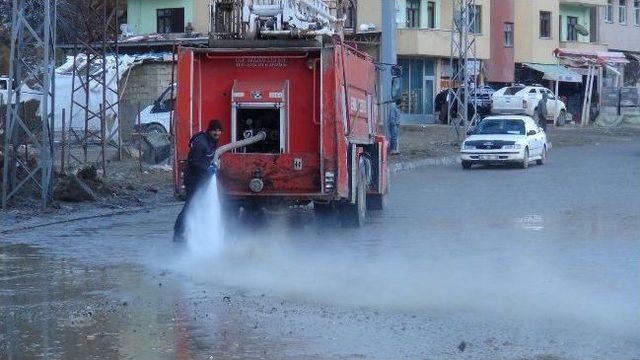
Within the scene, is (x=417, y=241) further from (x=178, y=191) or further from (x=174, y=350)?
(x=174, y=350)

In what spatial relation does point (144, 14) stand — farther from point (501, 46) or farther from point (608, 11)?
point (608, 11)

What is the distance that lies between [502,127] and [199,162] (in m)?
20.8

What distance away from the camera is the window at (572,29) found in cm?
7438

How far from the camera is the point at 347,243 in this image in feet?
60.0

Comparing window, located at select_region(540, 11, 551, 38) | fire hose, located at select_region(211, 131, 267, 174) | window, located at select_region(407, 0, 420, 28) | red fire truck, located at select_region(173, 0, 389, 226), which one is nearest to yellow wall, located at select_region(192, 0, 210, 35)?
window, located at select_region(407, 0, 420, 28)

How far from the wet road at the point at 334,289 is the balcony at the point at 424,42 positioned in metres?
36.1

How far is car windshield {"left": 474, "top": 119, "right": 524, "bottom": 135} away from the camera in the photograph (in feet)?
120

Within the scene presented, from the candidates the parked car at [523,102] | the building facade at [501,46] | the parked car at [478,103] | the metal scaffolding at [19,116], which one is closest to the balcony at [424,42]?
the parked car at [478,103]

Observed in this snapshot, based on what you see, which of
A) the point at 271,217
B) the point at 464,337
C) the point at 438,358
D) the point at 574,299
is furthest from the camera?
the point at 271,217

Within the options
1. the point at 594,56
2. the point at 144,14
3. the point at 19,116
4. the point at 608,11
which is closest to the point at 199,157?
the point at 19,116

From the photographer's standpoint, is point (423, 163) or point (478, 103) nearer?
point (423, 163)

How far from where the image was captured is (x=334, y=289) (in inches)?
528

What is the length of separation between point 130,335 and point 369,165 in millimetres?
12008

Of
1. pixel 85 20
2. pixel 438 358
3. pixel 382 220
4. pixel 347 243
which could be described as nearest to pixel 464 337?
pixel 438 358
